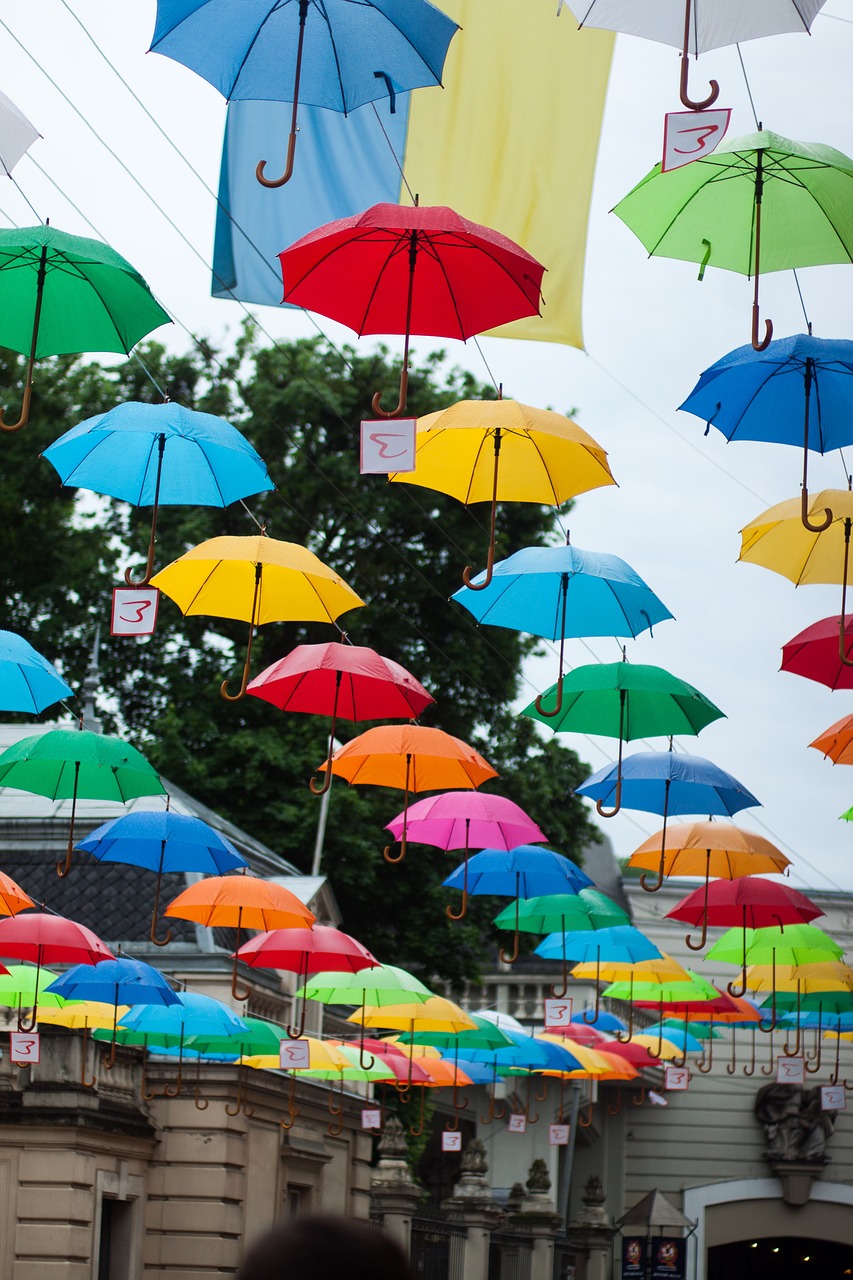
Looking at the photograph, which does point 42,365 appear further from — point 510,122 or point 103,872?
point 510,122

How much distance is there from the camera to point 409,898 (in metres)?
28.2

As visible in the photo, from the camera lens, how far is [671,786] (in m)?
15.2

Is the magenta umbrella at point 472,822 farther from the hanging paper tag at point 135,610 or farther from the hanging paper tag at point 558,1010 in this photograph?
the hanging paper tag at point 135,610

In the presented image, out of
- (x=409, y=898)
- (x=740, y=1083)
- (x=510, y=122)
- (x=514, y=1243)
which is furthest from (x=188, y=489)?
(x=740, y=1083)

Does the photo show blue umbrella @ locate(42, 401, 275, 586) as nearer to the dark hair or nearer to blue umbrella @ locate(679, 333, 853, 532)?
blue umbrella @ locate(679, 333, 853, 532)

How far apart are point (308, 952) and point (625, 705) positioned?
15.1ft

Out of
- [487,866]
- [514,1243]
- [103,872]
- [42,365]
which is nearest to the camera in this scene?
[487,866]

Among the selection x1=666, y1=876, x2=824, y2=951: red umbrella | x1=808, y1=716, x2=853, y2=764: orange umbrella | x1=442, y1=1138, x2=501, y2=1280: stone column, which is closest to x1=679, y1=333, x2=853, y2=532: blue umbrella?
x1=808, y1=716, x2=853, y2=764: orange umbrella

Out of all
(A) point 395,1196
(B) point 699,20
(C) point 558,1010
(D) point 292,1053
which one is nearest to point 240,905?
(D) point 292,1053

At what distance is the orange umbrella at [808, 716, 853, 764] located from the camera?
13297 millimetres

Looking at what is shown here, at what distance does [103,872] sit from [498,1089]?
14023 mm

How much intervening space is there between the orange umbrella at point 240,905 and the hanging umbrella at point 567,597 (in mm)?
3682

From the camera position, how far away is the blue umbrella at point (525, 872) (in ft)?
53.1

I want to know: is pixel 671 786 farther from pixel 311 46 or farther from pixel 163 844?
pixel 311 46
